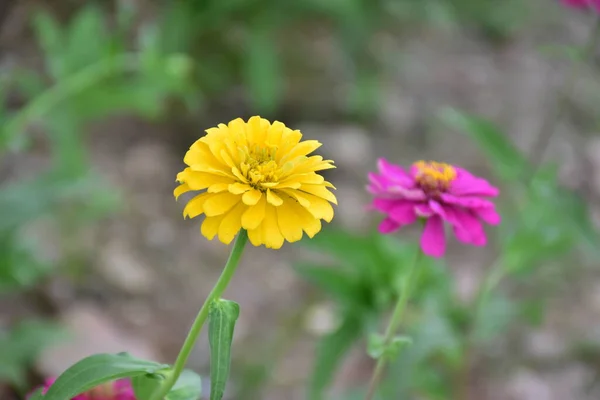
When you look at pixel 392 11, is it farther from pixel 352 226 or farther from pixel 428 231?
pixel 428 231

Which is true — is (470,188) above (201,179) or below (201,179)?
above

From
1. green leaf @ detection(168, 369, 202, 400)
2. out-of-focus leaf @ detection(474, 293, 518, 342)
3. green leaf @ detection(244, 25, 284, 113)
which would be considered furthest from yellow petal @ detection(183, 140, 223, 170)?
green leaf @ detection(244, 25, 284, 113)

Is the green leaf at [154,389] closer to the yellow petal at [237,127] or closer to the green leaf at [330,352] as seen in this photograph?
the yellow petal at [237,127]

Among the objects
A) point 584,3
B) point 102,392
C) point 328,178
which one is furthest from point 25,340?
point 328,178

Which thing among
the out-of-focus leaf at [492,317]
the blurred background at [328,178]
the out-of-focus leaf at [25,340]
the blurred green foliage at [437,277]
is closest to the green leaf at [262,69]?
the blurred background at [328,178]

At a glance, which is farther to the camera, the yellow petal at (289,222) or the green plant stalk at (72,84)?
the green plant stalk at (72,84)

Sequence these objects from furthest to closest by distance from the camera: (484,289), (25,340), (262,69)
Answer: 1. (262,69)
2. (484,289)
3. (25,340)

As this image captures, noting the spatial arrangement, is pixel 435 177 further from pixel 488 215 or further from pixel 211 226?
pixel 211 226

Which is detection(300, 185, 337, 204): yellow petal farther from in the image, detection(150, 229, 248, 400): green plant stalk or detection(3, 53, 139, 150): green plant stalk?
detection(3, 53, 139, 150): green plant stalk
